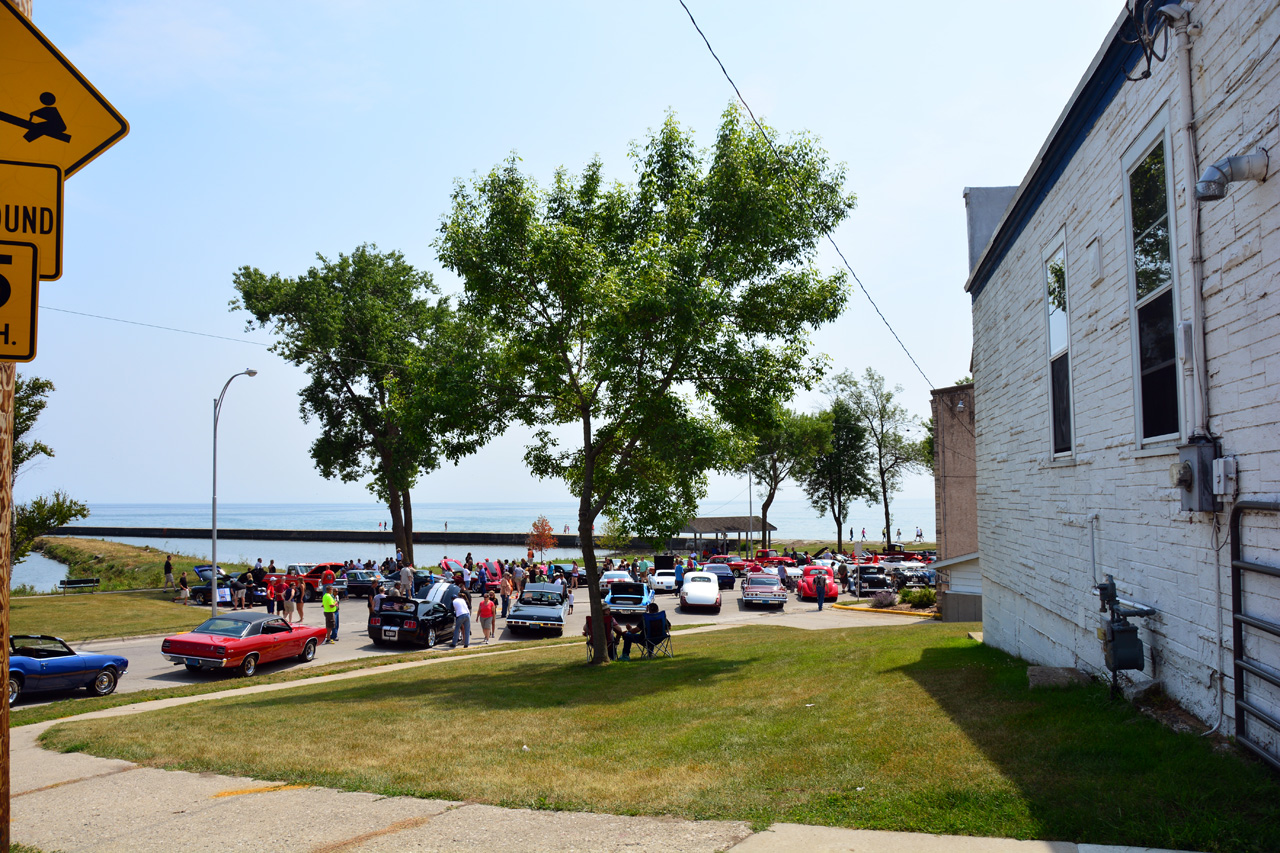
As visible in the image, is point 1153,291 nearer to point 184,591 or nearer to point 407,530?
point 184,591

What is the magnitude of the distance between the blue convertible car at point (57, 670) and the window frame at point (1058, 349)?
17036mm

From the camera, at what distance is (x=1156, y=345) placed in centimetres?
714

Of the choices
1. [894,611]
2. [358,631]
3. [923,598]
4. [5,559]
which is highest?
[5,559]

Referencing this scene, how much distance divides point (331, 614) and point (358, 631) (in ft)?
10.7

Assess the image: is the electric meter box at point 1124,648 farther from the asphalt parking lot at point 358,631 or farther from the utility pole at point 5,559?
the asphalt parking lot at point 358,631

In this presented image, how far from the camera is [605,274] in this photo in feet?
54.8

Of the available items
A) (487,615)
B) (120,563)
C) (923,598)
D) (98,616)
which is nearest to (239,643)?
(487,615)

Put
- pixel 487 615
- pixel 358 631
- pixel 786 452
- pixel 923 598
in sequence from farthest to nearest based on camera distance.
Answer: pixel 786 452 < pixel 923 598 < pixel 358 631 < pixel 487 615

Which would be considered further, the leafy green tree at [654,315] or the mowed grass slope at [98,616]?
the mowed grass slope at [98,616]

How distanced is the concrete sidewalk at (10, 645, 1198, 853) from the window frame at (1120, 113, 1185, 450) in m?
3.72

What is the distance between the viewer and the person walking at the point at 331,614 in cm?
2436

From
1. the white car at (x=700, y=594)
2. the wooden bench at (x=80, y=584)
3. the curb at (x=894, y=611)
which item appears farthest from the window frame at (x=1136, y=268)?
the wooden bench at (x=80, y=584)

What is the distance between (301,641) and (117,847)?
1596 cm

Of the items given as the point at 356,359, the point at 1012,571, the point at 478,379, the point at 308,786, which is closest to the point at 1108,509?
the point at 1012,571
